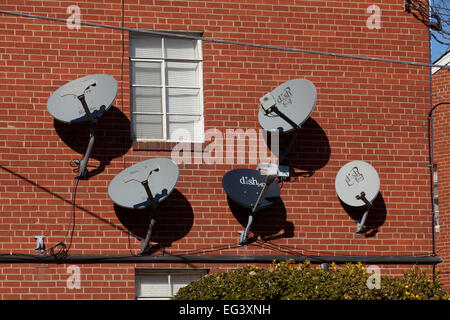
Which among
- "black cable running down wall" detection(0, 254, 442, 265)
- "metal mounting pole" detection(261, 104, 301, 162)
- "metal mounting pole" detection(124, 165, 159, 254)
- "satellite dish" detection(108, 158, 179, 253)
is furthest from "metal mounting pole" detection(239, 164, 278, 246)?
"metal mounting pole" detection(124, 165, 159, 254)

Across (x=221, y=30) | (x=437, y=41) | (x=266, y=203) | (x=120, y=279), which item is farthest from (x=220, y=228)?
(x=437, y=41)

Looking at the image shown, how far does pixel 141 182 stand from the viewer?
588 inches

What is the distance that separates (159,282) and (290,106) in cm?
365

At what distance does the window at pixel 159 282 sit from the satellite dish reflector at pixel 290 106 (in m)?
2.75

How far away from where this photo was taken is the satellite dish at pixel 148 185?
50.5 ft

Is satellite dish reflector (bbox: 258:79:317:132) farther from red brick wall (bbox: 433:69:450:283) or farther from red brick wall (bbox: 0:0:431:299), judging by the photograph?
red brick wall (bbox: 433:69:450:283)

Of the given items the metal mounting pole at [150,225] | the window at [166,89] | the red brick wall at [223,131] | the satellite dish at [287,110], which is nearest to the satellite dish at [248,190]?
the red brick wall at [223,131]

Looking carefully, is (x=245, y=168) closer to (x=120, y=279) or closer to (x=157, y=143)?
(x=157, y=143)

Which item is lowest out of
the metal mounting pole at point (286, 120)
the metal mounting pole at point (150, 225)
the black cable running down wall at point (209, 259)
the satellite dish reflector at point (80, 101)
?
the black cable running down wall at point (209, 259)

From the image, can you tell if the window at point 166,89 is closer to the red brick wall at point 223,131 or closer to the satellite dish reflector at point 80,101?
the red brick wall at point 223,131

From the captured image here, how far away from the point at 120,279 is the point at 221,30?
15.2 feet

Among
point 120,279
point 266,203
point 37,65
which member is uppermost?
point 37,65

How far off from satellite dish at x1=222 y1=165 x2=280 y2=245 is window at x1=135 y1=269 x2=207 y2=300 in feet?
3.90

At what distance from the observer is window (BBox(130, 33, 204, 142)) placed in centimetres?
1659
